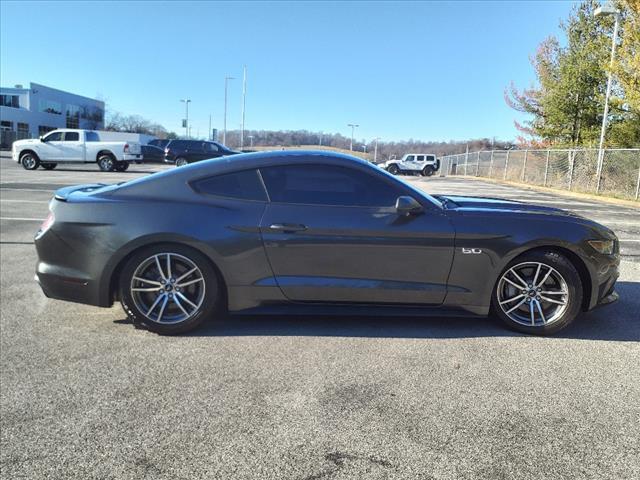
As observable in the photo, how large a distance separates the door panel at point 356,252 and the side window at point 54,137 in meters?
24.5

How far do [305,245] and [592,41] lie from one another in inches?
1066

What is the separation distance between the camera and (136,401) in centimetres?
284

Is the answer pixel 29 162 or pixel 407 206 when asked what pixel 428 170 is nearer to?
pixel 29 162

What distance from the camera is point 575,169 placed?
73.6 feet

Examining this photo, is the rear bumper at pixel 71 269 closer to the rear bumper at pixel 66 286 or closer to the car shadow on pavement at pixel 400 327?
the rear bumper at pixel 66 286

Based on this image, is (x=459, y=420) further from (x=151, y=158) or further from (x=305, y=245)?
(x=151, y=158)

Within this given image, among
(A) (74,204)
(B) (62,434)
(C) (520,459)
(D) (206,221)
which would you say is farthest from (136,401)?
(C) (520,459)

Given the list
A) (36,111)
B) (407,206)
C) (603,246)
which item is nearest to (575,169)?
(603,246)

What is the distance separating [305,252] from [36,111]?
75.9 metres

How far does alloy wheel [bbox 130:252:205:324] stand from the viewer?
3779mm

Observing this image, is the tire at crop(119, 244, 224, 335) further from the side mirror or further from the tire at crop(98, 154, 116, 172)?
the tire at crop(98, 154, 116, 172)

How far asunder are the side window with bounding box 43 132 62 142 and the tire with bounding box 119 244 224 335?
2403cm

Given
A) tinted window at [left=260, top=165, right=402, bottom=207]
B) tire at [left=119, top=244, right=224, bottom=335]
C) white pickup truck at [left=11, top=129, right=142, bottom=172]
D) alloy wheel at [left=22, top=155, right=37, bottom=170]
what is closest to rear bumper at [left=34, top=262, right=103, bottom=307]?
tire at [left=119, top=244, right=224, bottom=335]

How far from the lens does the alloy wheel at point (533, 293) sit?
12.6 ft
